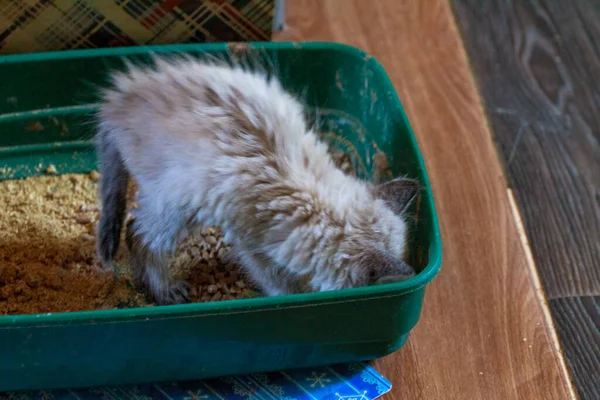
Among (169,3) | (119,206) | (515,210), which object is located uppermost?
(169,3)

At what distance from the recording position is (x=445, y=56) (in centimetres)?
198

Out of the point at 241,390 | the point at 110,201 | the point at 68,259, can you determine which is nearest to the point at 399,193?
the point at 241,390

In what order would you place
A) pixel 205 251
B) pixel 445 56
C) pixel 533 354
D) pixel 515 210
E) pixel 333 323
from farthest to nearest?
1. pixel 445 56
2. pixel 515 210
3. pixel 205 251
4. pixel 533 354
5. pixel 333 323

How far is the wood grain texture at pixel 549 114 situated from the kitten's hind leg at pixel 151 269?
2.85 feet

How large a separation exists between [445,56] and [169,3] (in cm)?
88

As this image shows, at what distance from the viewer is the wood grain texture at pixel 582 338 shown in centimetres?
132

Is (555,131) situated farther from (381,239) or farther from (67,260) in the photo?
(67,260)

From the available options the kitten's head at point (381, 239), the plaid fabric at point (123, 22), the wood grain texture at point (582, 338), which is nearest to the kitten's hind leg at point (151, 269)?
the kitten's head at point (381, 239)

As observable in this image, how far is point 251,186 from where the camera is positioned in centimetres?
115

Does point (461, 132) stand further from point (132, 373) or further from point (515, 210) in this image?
point (132, 373)

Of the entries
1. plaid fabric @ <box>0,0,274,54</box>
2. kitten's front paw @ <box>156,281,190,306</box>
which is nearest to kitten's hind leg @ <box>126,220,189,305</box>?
kitten's front paw @ <box>156,281,190,306</box>

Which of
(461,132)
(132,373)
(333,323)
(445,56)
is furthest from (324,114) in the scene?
(132,373)

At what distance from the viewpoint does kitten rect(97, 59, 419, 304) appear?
114 cm

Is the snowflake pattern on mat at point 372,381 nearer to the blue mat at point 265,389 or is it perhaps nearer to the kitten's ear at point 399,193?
the blue mat at point 265,389
